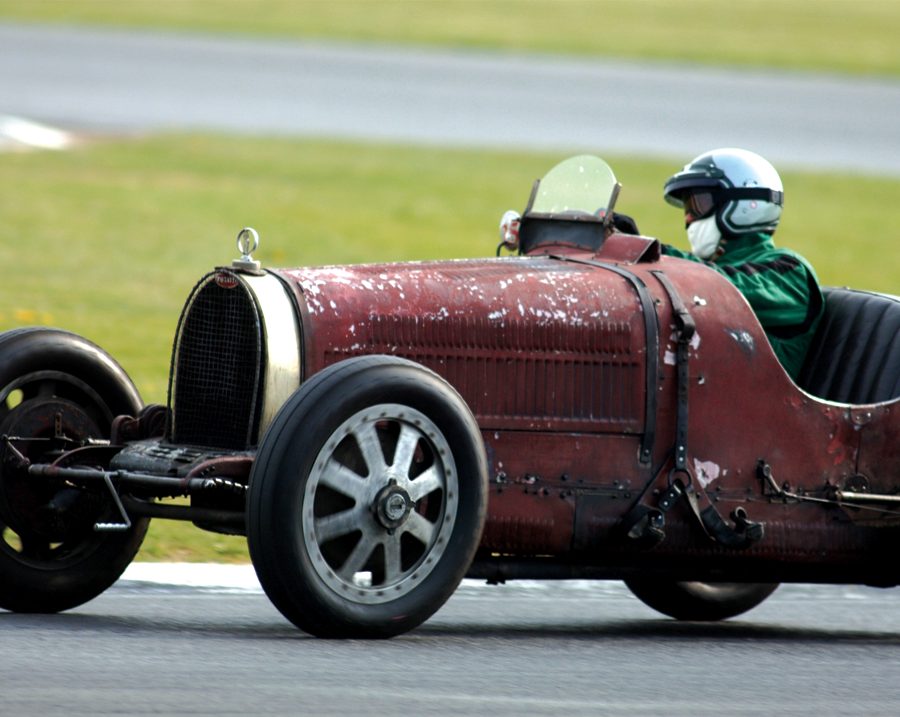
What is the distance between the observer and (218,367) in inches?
242

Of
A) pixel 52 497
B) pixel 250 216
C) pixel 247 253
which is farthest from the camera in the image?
pixel 250 216

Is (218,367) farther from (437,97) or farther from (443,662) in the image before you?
(437,97)

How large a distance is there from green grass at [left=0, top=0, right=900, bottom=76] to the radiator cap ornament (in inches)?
1201

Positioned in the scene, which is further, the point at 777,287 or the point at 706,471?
the point at 777,287

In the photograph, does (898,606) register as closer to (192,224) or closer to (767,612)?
(767,612)

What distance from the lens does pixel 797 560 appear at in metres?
6.61

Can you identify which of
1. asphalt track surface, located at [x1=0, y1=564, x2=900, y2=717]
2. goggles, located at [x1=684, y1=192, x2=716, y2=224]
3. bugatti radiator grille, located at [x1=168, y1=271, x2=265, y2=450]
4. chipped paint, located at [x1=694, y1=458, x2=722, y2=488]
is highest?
goggles, located at [x1=684, y1=192, x2=716, y2=224]

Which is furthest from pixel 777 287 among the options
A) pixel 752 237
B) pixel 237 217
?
pixel 237 217

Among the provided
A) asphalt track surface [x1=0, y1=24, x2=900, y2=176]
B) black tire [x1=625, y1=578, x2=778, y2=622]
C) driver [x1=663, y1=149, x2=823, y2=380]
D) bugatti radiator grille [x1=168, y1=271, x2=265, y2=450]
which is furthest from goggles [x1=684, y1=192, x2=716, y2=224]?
asphalt track surface [x1=0, y1=24, x2=900, y2=176]

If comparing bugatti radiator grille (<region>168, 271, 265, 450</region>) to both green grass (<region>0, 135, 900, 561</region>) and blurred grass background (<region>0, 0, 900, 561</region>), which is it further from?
green grass (<region>0, 135, 900, 561</region>)

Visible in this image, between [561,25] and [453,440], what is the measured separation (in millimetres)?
37395

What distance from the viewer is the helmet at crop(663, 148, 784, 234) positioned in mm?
7109

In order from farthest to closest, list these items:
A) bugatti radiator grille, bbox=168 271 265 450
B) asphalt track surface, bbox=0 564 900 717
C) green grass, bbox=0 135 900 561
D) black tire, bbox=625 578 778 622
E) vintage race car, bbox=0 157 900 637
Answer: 1. green grass, bbox=0 135 900 561
2. black tire, bbox=625 578 778 622
3. bugatti radiator grille, bbox=168 271 265 450
4. vintage race car, bbox=0 157 900 637
5. asphalt track surface, bbox=0 564 900 717

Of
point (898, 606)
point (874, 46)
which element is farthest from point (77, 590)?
point (874, 46)
